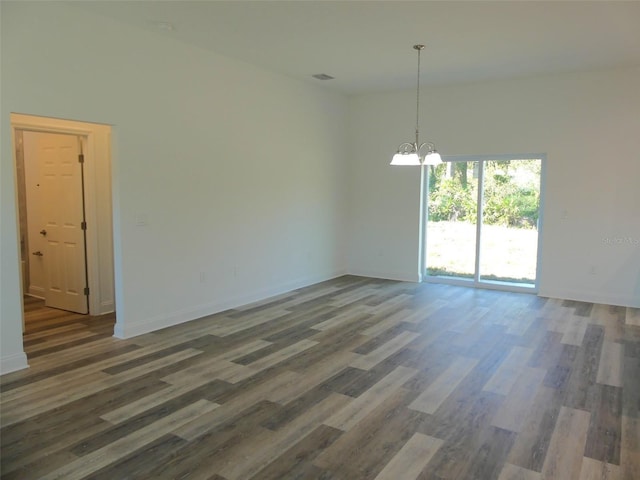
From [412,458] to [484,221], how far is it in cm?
517

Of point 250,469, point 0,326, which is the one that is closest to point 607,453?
point 250,469

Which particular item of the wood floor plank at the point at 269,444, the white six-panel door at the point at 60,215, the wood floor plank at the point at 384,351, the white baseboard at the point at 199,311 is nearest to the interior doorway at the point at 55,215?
the white six-panel door at the point at 60,215

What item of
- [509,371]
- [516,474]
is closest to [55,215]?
[509,371]

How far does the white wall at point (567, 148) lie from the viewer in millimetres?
6027

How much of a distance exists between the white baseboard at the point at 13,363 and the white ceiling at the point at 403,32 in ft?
10.1

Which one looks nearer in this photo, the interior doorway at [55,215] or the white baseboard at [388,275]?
the interior doorway at [55,215]

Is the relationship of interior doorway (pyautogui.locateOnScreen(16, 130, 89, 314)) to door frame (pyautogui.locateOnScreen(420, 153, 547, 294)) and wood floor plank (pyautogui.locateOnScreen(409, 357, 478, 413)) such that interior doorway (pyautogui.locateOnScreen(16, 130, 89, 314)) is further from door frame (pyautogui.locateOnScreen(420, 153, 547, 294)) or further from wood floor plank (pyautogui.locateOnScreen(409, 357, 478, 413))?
door frame (pyautogui.locateOnScreen(420, 153, 547, 294))

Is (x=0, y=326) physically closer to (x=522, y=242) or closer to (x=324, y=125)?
(x=324, y=125)

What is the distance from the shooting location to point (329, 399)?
133 inches

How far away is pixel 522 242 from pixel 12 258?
6371 mm

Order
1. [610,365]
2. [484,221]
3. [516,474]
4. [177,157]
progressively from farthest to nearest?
[484,221] → [177,157] → [610,365] → [516,474]

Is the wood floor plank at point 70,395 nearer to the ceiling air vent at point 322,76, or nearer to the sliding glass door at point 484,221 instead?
the ceiling air vent at point 322,76

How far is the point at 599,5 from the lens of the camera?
3.89 meters

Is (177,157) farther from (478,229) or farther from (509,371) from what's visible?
(478,229)
